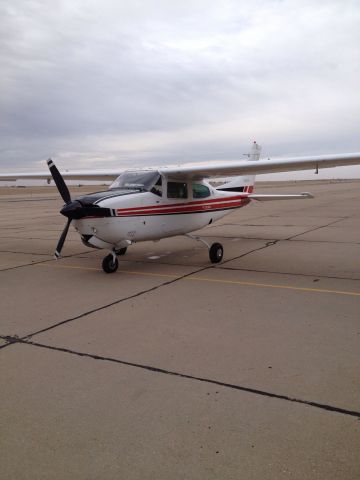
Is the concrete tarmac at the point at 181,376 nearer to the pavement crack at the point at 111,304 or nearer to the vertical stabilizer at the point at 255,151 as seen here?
the pavement crack at the point at 111,304

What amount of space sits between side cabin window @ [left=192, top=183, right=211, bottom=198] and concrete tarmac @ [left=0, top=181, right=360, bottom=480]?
2.84 meters

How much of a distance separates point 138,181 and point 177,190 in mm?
1050

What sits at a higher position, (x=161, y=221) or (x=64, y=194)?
(x=64, y=194)

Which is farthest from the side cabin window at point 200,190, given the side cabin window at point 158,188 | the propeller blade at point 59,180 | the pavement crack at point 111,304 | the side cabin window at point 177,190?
the propeller blade at point 59,180

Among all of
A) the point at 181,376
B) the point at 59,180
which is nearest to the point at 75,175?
the point at 59,180

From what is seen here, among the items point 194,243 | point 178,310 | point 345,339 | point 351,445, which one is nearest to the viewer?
point 351,445

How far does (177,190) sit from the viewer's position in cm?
956

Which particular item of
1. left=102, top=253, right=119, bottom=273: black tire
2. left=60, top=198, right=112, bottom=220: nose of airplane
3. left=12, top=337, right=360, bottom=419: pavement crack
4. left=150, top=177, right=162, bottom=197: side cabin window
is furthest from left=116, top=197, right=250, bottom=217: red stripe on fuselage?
left=12, top=337, right=360, bottom=419: pavement crack

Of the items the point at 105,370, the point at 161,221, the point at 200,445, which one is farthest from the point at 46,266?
the point at 200,445

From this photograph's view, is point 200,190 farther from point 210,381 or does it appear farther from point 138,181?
point 210,381

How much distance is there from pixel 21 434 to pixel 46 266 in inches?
260

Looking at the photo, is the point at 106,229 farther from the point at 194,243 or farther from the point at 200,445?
the point at 200,445

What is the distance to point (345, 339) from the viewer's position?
14.8 feet

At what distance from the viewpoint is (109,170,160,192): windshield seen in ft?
28.8
